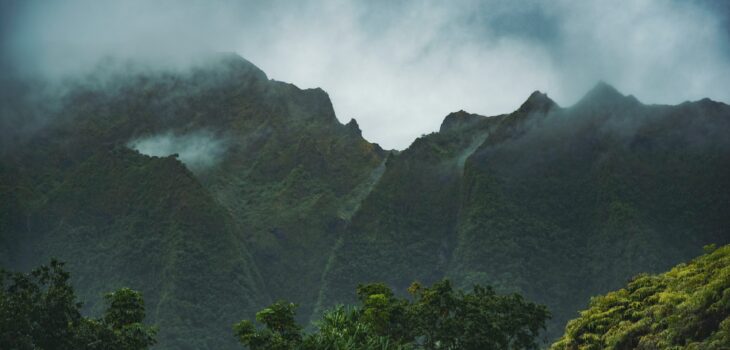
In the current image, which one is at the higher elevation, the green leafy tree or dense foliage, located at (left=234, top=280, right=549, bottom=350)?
dense foliage, located at (left=234, top=280, right=549, bottom=350)

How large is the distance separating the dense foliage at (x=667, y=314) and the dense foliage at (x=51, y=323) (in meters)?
22.2

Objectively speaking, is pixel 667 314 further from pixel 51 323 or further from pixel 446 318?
pixel 446 318

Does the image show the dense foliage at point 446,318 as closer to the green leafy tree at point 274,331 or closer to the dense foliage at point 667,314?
the green leafy tree at point 274,331

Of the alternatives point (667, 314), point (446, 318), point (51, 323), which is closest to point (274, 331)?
point (51, 323)

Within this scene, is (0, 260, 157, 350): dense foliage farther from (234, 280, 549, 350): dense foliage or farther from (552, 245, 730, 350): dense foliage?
(552, 245, 730, 350): dense foliage

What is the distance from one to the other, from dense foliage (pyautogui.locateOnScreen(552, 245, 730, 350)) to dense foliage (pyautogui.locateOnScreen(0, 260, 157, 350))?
22.2 metres

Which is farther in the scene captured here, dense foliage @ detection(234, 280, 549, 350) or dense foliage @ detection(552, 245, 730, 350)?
dense foliage @ detection(234, 280, 549, 350)

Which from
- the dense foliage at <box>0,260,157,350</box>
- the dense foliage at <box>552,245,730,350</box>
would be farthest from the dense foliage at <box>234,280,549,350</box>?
the dense foliage at <box>552,245,730,350</box>

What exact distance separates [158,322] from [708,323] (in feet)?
563

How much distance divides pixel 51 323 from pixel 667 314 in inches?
1096

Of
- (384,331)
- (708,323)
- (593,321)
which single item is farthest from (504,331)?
(708,323)

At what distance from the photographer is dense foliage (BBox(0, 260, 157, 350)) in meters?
38.5

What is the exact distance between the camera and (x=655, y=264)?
186500 millimetres

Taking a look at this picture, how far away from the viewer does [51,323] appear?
1634 inches
